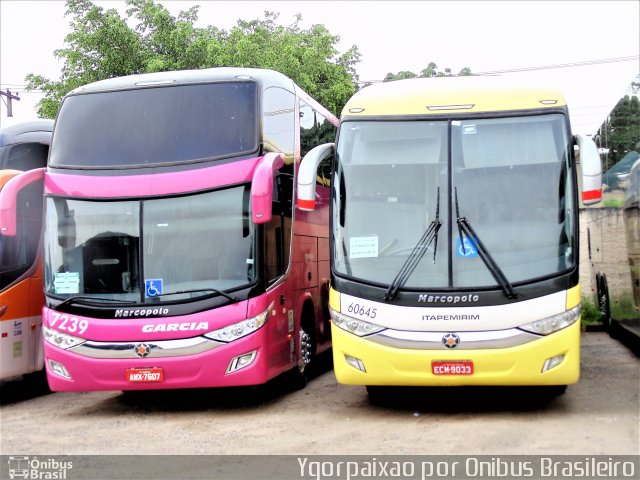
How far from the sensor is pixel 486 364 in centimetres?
925

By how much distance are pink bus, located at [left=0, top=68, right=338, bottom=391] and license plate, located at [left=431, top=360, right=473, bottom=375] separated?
6.85 ft

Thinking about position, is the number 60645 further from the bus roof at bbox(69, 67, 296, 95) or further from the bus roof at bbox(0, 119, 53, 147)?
the bus roof at bbox(0, 119, 53, 147)

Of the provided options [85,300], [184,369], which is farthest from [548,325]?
[85,300]

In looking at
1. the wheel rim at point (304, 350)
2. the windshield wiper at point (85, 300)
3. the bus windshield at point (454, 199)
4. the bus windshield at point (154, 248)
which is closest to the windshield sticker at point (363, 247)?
the bus windshield at point (454, 199)

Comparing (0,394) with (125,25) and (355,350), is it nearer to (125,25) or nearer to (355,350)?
(355,350)

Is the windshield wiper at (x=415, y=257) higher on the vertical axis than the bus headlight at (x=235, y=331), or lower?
higher

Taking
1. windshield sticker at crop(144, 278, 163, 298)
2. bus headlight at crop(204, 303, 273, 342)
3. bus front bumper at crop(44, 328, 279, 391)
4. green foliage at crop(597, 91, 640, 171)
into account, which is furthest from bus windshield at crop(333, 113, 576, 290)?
green foliage at crop(597, 91, 640, 171)

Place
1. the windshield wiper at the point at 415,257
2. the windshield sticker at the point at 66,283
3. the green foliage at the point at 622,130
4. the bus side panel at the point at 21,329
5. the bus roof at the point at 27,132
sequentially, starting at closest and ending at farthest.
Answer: the windshield wiper at the point at 415,257, the windshield sticker at the point at 66,283, the bus side panel at the point at 21,329, the green foliage at the point at 622,130, the bus roof at the point at 27,132

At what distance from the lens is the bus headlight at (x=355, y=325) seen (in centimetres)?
956

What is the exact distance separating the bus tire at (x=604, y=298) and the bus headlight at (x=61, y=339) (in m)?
10.1

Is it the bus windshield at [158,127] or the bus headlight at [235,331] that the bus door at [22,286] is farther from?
the bus headlight at [235,331]

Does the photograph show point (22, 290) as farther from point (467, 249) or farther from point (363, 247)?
point (467, 249)

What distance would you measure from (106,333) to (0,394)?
4.13 m

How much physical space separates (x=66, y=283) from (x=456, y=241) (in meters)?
4.53
